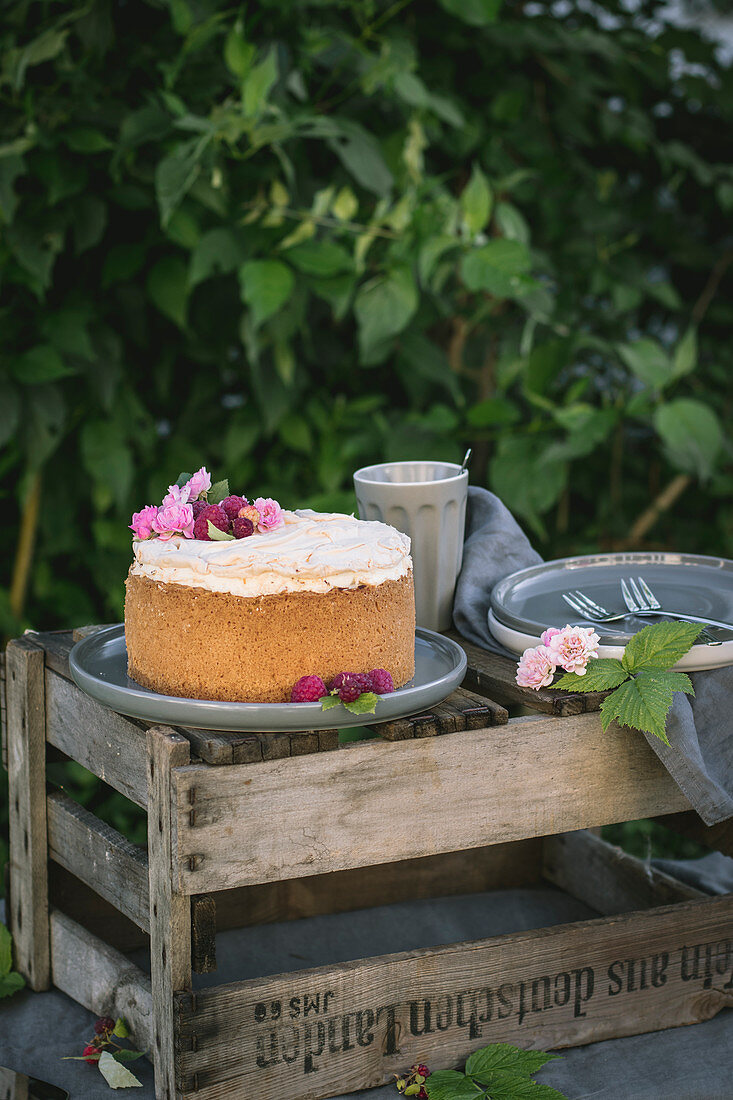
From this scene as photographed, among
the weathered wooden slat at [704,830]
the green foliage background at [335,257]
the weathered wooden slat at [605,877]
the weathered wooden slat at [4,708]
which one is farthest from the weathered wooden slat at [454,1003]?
the green foliage background at [335,257]

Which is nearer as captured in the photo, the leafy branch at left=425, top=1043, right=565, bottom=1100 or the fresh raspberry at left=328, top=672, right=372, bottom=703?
the fresh raspberry at left=328, top=672, right=372, bottom=703

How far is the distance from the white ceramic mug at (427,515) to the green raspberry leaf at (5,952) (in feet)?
1.93

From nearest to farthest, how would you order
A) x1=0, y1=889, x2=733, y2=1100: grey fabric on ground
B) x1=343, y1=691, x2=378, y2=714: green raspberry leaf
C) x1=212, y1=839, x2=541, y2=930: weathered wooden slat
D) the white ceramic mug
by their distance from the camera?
x1=343, y1=691, x2=378, y2=714: green raspberry leaf < x1=0, y1=889, x2=733, y2=1100: grey fabric on ground < the white ceramic mug < x1=212, y1=839, x2=541, y2=930: weathered wooden slat

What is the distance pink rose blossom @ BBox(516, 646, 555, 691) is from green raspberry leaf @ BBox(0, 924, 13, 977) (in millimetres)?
676

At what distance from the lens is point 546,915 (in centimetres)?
153

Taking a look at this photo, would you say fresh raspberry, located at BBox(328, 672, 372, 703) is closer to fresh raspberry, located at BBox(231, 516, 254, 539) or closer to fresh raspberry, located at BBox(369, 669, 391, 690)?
fresh raspberry, located at BBox(369, 669, 391, 690)

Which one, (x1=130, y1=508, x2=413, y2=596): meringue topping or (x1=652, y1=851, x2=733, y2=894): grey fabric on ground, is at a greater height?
(x1=130, y1=508, x2=413, y2=596): meringue topping

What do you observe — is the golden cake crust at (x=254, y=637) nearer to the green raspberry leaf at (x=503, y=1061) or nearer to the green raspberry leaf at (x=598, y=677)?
the green raspberry leaf at (x=598, y=677)

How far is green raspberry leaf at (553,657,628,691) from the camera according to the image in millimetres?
1029

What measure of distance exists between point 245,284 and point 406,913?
3.26 ft

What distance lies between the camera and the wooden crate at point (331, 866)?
94 centimetres

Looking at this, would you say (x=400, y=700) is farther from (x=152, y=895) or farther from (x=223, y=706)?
(x=152, y=895)

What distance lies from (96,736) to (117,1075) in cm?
33

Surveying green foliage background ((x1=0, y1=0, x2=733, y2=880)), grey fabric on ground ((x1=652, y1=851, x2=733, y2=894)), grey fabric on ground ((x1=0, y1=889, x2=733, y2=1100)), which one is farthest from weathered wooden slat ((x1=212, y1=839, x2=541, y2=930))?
green foliage background ((x1=0, y1=0, x2=733, y2=880))
